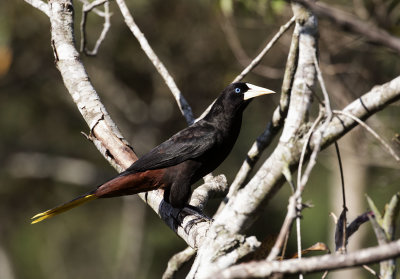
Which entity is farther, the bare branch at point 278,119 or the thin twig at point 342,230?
the bare branch at point 278,119

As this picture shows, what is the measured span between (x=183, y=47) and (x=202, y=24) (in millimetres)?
451

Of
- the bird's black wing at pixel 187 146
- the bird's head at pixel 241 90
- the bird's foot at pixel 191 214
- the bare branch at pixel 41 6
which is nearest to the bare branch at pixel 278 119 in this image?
the bird's foot at pixel 191 214

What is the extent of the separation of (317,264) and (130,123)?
7590 mm

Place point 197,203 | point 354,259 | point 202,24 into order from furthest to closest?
point 202,24 → point 197,203 → point 354,259

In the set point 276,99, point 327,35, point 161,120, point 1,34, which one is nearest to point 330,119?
point 327,35

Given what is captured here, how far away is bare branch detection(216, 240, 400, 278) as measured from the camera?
4.14 feet

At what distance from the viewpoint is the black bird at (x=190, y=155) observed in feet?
11.6

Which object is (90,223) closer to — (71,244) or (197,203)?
(71,244)

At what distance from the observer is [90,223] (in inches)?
382

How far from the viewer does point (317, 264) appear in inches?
52.7

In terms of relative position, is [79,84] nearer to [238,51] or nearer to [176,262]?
[176,262]

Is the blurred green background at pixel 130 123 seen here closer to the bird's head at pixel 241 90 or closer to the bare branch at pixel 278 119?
the bird's head at pixel 241 90

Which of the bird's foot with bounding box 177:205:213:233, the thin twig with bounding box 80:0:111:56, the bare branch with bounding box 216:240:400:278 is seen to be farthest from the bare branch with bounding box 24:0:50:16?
the bare branch with bounding box 216:240:400:278

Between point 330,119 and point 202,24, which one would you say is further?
point 202,24
